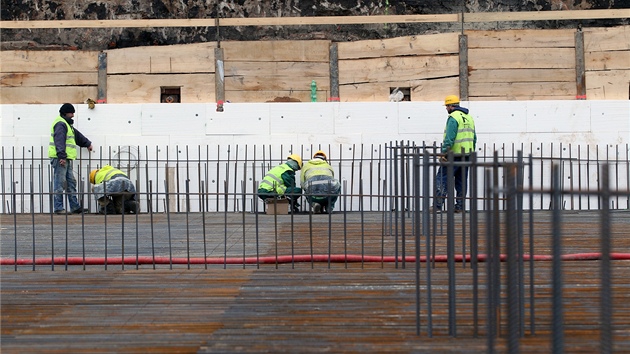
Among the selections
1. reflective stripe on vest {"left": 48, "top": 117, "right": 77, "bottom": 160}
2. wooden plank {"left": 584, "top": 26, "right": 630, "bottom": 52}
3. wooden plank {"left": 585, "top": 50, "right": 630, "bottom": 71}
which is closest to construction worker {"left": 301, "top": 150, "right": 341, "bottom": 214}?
reflective stripe on vest {"left": 48, "top": 117, "right": 77, "bottom": 160}

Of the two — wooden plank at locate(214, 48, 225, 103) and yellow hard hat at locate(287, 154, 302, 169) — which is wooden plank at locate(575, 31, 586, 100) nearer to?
yellow hard hat at locate(287, 154, 302, 169)

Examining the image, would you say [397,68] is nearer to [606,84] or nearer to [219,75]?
[219,75]

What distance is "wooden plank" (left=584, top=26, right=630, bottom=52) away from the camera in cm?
1440

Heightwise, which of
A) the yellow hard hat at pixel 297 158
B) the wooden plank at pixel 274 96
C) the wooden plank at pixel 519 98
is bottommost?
the yellow hard hat at pixel 297 158

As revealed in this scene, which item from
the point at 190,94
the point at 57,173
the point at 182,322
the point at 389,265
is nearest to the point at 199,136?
the point at 190,94

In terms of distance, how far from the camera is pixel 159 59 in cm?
1459

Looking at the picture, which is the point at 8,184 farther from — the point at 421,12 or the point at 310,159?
the point at 421,12

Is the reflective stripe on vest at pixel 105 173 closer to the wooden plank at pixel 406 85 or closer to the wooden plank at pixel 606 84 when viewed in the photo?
the wooden plank at pixel 406 85

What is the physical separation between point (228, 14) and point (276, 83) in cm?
253

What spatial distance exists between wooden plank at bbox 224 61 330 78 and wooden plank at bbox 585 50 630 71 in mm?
4155

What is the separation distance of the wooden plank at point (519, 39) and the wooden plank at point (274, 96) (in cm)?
255

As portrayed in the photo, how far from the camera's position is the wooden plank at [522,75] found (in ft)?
47.4

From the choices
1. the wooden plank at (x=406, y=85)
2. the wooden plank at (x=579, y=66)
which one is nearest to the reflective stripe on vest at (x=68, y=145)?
the wooden plank at (x=406, y=85)

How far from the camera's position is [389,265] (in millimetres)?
7609
